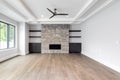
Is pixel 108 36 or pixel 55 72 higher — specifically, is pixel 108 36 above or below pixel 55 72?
above

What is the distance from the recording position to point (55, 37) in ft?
37.8

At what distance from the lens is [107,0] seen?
4949mm

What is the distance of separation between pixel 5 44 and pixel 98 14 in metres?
5.58

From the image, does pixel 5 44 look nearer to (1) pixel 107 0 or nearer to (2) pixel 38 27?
(2) pixel 38 27

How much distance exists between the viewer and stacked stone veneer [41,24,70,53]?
11.5m

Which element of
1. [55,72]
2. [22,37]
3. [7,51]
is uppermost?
[22,37]

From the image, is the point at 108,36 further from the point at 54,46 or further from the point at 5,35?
the point at 54,46

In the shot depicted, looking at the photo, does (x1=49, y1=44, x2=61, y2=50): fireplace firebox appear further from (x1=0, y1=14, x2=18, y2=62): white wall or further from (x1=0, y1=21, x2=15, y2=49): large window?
(x1=0, y1=21, x2=15, y2=49): large window

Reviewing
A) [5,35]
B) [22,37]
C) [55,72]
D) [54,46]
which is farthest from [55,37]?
[55,72]

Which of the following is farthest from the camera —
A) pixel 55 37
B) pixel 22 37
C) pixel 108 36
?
pixel 55 37

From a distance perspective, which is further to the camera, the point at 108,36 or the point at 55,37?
the point at 55,37

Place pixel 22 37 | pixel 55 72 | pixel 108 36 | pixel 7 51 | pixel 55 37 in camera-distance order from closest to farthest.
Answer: pixel 55 72
pixel 108 36
pixel 7 51
pixel 22 37
pixel 55 37

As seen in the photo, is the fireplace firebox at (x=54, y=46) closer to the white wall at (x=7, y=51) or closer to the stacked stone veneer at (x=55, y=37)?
the stacked stone veneer at (x=55, y=37)

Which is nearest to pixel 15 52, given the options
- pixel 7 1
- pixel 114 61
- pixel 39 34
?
pixel 39 34
